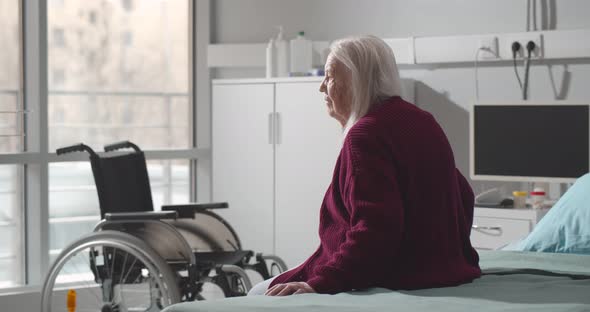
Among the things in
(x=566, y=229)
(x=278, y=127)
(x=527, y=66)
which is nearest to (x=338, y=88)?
(x=566, y=229)

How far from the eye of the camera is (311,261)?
2217mm

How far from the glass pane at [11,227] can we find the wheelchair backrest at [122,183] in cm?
85

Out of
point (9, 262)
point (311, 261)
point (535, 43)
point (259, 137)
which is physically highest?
point (535, 43)

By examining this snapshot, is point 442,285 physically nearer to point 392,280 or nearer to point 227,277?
point 392,280

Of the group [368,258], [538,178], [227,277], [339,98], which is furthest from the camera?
[538,178]

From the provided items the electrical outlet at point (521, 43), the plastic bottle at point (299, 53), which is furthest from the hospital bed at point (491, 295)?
the plastic bottle at point (299, 53)

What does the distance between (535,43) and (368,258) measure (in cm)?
224

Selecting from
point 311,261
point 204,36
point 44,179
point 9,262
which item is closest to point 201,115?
point 204,36

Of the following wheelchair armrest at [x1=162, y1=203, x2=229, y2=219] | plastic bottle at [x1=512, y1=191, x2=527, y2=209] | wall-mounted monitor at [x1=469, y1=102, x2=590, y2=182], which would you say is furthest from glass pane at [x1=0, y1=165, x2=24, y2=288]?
plastic bottle at [x1=512, y1=191, x2=527, y2=209]

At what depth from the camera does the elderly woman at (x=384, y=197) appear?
1979mm

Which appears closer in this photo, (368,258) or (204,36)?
(368,258)

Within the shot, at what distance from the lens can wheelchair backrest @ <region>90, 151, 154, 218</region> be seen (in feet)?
11.8

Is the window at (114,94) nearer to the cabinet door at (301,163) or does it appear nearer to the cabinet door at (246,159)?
the cabinet door at (246,159)

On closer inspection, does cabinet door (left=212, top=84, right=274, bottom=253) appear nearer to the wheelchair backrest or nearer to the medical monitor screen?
the wheelchair backrest
